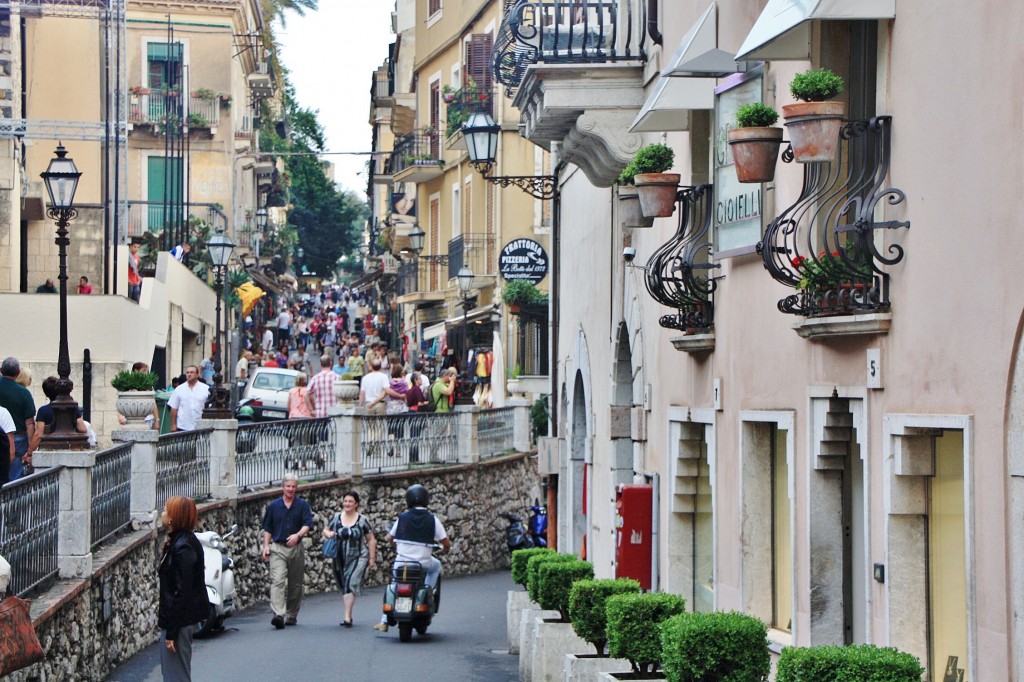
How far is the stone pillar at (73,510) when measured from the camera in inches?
584

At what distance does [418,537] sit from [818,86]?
1203cm

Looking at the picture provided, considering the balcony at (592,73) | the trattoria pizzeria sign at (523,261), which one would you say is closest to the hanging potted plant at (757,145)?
the balcony at (592,73)

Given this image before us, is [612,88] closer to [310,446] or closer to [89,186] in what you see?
[310,446]

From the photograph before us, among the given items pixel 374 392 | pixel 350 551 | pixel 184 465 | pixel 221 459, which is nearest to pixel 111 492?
pixel 184 465

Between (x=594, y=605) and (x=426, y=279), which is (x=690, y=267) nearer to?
(x=594, y=605)

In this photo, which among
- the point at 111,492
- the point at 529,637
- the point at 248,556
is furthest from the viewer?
the point at 248,556

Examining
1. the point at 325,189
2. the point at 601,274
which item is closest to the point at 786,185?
the point at 601,274

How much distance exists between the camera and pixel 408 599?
19641 mm

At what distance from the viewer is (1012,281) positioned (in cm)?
723

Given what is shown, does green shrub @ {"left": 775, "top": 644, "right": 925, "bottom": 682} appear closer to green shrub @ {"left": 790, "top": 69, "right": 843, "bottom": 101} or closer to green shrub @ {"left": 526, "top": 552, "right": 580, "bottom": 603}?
green shrub @ {"left": 790, "top": 69, "right": 843, "bottom": 101}

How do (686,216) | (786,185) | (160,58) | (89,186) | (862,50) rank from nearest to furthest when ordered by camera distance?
(862,50) < (786,185) < (686,216) < (89,186) < (160,58)

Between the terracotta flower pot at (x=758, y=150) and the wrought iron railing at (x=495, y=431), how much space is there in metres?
22.4

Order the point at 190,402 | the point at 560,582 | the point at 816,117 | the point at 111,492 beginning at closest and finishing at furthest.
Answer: the point at 816,117
the point at 560,582
the point at 111,492
the point at 190,402

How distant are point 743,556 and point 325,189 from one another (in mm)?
95829
